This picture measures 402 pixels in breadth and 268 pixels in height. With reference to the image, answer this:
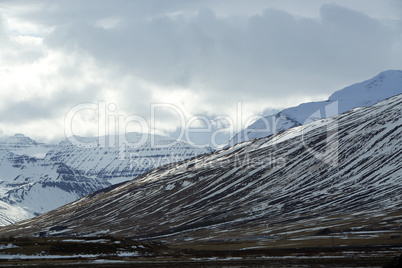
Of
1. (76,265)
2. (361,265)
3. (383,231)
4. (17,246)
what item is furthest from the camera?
(383,231)

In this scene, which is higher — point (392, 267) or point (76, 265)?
point (392, 267)

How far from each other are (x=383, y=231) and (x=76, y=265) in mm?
112427

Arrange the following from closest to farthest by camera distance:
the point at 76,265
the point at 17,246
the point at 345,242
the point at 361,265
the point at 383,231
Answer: the point at 361,265 → the point at 76,265 → the point at 17,246 → the point at 345,242 → the point at 383,231

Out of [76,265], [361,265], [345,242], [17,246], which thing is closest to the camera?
[361,265]

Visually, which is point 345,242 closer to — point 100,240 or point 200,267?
point 100,240

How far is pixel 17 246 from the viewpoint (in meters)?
118

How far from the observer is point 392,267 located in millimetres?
60750

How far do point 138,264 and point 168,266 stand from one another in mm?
7508

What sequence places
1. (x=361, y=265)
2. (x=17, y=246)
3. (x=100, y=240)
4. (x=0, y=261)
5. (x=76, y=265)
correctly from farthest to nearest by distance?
(x=100, y=240), (x=17, y=246), (x=0, y=261), (x=76, y=265), (x=361, y=265)

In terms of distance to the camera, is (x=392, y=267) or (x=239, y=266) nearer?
(x=392, y=267)

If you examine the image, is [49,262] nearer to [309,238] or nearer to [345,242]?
[345,242]

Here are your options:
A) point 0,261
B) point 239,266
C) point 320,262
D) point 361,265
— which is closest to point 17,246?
point 0,261

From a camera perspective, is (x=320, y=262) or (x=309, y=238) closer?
(x=320, y=262)

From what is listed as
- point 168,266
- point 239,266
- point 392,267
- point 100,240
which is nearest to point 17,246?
point 100,240
